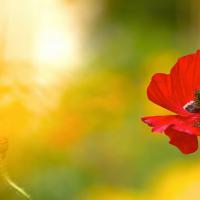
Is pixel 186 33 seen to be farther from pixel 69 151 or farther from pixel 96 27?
pixel 69 151

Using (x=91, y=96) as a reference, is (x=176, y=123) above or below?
above

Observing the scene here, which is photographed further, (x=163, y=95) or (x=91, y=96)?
(x=91, y=96)

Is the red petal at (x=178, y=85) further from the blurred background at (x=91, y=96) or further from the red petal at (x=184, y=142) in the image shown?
the blurred background at (x=91, y=96)

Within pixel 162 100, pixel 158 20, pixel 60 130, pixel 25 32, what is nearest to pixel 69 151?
pixel 60 130

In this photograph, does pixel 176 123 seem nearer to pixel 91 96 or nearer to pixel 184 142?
pixel 184 142

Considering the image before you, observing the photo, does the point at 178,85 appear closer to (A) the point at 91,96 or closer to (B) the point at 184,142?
(B) the point at 184,142

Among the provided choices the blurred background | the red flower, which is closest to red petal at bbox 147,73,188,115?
the red flower

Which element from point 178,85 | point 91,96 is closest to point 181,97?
point 178,85
